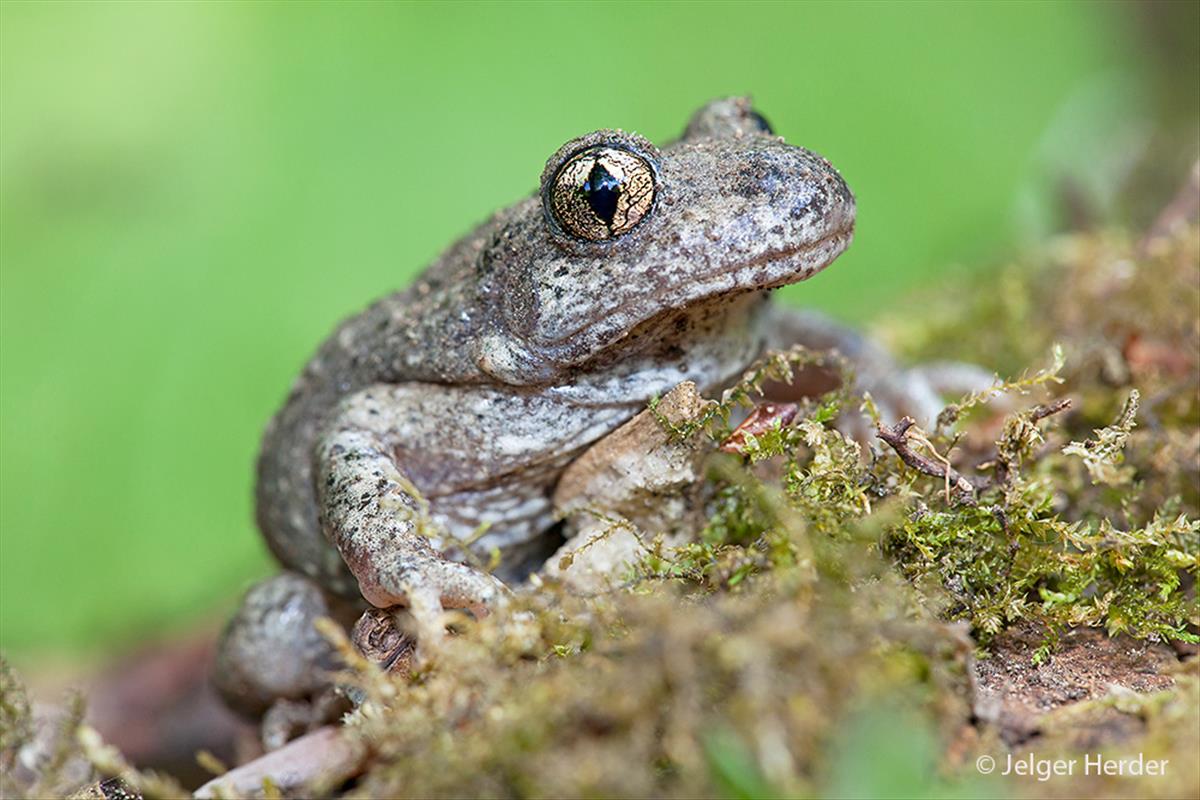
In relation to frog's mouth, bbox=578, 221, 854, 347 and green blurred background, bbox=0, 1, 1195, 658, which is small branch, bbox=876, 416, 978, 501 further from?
green blurred background, bbox=0, 1, 1195, 658

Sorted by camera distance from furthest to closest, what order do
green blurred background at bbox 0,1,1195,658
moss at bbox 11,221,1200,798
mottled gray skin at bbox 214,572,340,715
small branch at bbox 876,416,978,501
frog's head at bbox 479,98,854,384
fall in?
1. green blurred background at bbox 0,1,1195,658
2. mottled gray skin at bbox 214,572,340,715
3. frog's head at bbox 479,98,854,384
4. small branch at bbox 876,416,978,501
5. moss at bbox 11,221,1200,798

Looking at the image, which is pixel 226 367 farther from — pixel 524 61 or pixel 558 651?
pixel 558 651

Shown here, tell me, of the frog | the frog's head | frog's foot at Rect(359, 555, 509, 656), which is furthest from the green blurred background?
the frog's head

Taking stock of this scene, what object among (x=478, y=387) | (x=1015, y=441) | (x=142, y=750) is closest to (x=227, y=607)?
Answer: (x=142, y=750)

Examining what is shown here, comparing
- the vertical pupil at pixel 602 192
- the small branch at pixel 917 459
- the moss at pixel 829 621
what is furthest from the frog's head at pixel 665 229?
the small branch at pixel 917 459

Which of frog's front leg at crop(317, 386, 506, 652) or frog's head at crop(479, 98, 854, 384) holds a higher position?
frog's head at crop(479, 98, 854, 384)

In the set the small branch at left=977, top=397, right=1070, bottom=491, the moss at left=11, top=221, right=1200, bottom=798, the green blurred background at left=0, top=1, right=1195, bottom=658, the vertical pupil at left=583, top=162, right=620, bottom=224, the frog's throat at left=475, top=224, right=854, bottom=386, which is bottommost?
the moss at left=11, top=221, right=1200, bottom=798

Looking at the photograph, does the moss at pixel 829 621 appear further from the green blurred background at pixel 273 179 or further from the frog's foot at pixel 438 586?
the green blurred background at pixel 273 179
